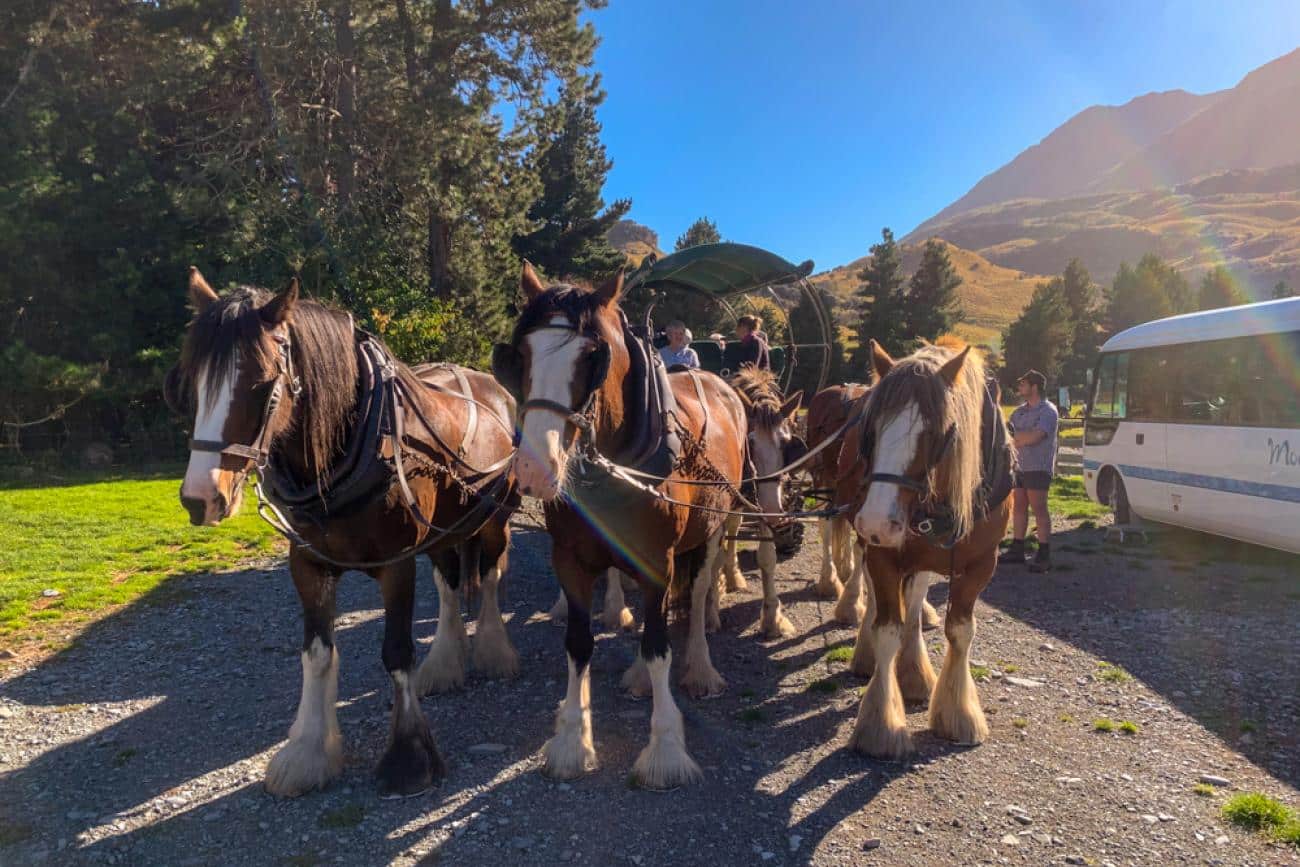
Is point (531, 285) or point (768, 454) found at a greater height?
point (531, 285)

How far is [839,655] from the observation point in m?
4.95

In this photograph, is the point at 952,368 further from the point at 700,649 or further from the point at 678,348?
the point at 678,348

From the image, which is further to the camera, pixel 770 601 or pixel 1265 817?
pixel 770 601

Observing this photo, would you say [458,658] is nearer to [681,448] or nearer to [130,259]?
[681,448]

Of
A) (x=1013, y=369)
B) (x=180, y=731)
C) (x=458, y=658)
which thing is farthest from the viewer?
(x=1013, y=369)

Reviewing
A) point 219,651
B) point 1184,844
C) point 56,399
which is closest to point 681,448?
point 1184,844

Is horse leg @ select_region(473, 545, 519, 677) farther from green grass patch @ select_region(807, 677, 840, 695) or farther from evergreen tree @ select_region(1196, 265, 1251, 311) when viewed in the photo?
evergreen tree @ select_region(1196, 265, 1251, 311)

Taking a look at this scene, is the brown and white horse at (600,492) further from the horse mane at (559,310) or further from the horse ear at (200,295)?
the horse ear at (200,295)

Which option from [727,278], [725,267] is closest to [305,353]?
[725,267]

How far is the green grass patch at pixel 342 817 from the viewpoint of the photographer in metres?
2.98

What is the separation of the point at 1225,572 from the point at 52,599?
11.5 meters

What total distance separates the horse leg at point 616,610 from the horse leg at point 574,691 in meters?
2.09

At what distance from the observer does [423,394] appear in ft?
11.9

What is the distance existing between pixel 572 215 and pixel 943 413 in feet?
80.1
